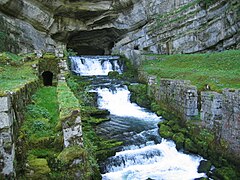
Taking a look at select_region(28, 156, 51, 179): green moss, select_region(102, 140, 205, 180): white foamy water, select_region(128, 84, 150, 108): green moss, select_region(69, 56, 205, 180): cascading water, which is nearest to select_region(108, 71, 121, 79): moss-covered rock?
select_region(128, 84, 150, 108): green moss

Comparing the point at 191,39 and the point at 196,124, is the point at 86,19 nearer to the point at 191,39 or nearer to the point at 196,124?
the point at 191,39

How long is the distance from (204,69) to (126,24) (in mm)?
18068

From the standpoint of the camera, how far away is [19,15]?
26969 millimetres

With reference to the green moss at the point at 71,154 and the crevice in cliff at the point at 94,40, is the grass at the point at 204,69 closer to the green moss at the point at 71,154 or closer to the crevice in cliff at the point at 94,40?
the green moss at the point at 71,154

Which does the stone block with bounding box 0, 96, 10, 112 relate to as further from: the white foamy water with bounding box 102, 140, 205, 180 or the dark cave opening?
the dark cave opening

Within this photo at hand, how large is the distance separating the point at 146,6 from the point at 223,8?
1063cm

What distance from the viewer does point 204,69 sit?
15711 millimetres

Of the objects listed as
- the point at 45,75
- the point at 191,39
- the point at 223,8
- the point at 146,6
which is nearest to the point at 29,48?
the point at 45,75

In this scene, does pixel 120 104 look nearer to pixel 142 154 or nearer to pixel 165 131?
pixel 165 131

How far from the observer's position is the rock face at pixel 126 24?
71.7ft

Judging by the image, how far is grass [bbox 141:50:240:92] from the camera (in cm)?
1205

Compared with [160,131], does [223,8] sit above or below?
above

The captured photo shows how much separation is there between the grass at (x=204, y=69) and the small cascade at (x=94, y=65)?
12.2ft

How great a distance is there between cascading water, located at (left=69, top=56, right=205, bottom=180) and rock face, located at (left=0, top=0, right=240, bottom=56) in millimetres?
11209
